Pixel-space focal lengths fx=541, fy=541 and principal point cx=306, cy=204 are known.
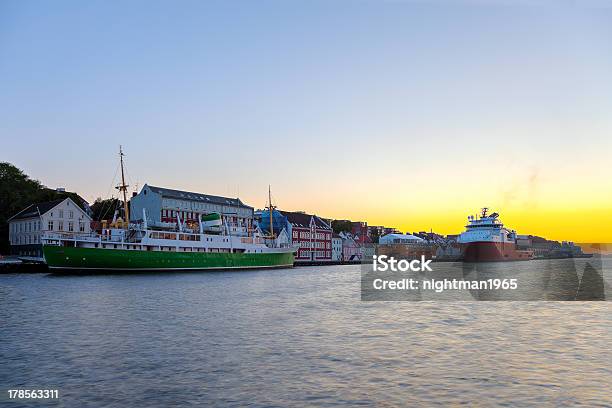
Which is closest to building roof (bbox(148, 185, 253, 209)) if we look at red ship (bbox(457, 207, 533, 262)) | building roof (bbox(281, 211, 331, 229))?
building roof (bbox(281, 211, 331, 229))

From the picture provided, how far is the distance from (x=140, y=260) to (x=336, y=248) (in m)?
83.3

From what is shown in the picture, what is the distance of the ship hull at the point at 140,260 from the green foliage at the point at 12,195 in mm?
41343

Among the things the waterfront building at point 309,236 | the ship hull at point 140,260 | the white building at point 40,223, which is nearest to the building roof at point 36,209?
the white building at point 40,223

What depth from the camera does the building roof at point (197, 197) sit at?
108 m

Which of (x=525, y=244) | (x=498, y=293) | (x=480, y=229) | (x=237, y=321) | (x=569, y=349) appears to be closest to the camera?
(x=569, y=349)

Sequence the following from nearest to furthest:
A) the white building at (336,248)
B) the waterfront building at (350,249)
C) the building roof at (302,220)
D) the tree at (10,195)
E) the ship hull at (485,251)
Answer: the tree at (10,195)
the ship hull at (485,251)
the building roof at (302,220)
the white building at (336,248)
the waterfront building at (350,249)

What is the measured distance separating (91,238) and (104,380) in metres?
57.0

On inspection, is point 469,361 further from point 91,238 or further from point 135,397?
point 91,238

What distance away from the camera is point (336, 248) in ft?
487

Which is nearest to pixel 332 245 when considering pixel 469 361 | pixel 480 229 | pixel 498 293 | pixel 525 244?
pixel 480 229

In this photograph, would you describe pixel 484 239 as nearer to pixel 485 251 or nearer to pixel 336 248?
pixel 485 251

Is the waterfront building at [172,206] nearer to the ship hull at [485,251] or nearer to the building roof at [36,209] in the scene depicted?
the building roof at [36,209]

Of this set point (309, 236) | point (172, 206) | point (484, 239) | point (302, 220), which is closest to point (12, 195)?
point (172, 206)

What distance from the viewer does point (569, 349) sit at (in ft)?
63.1
